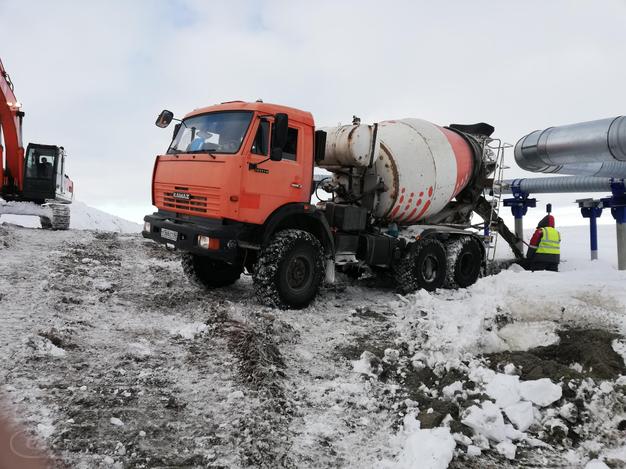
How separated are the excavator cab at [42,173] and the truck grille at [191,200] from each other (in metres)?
10.2

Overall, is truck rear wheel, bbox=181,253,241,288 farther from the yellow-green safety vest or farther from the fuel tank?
the yellow-green safety vest

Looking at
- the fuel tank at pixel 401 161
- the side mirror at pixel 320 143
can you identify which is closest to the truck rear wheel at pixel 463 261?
the fuel tank at pixel 401 161

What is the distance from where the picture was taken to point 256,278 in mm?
6094

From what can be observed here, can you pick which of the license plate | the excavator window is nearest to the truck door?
the license plate

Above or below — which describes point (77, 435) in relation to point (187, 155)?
below

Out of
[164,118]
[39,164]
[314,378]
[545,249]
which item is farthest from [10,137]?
[545,249]

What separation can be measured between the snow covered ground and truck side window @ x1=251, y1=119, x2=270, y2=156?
2035 mm

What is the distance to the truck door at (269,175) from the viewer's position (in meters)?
5.86

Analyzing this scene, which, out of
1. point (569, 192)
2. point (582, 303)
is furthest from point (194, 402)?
point (569, 192)

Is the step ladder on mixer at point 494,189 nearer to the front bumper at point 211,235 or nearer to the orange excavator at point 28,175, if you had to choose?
the front bumper at point 211,235

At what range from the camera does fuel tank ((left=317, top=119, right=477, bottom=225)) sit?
7.52m

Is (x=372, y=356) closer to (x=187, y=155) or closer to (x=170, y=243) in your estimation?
(x=170, y=243)

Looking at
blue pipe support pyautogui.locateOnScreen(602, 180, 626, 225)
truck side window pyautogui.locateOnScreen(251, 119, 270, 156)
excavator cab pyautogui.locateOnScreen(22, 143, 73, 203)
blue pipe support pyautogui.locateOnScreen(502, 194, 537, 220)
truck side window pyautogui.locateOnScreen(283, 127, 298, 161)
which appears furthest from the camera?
blue pipe support pyautogui.locateOnScreen(502, 194, 537, 220)

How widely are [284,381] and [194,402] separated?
0.81 meters
